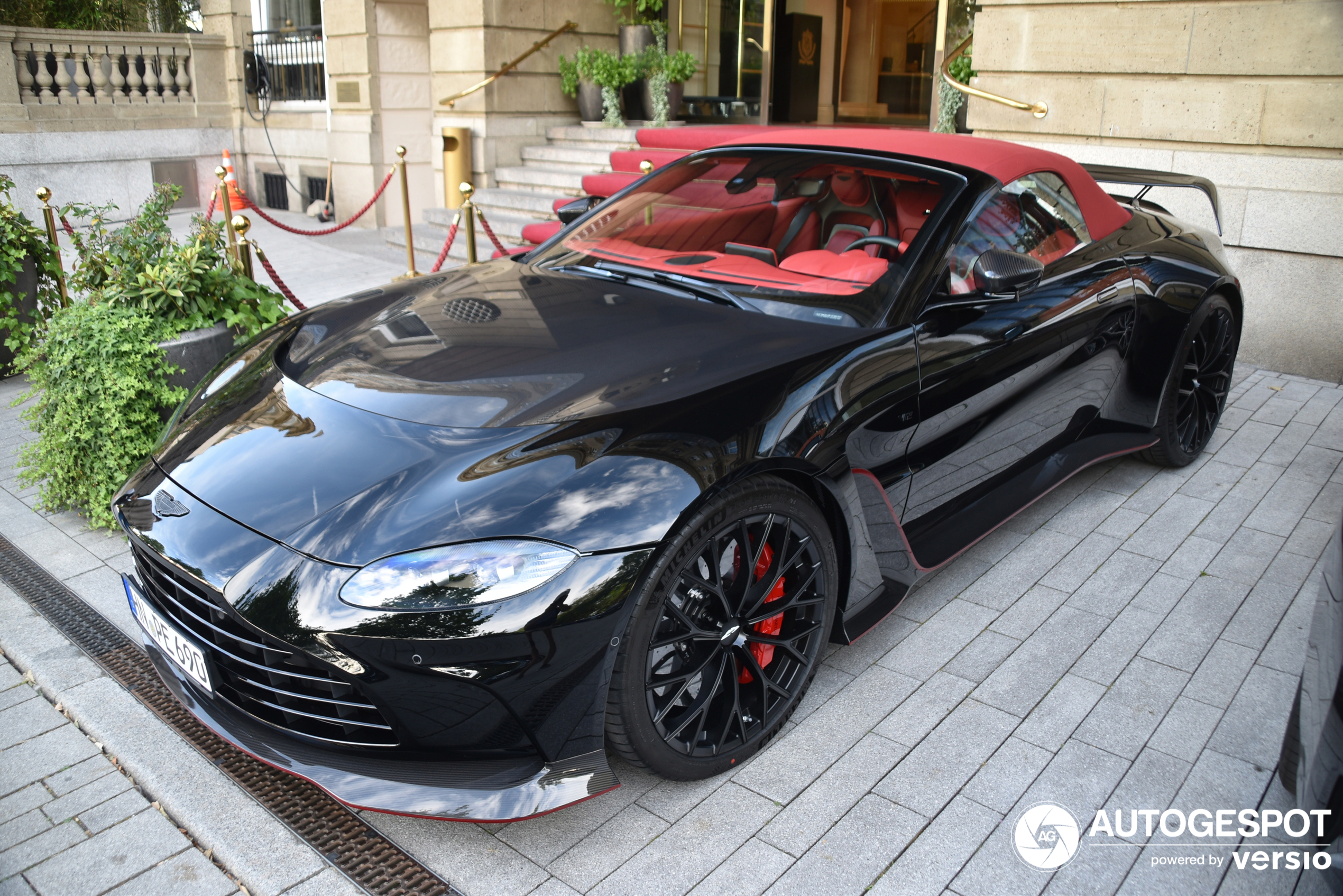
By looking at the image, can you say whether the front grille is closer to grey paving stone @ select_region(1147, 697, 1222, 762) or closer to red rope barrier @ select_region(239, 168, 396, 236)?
grey paving stone @ select_region(1147, 697, 1222, 762)

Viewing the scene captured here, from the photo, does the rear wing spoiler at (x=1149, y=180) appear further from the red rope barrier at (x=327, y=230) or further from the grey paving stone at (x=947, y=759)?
the red rope barrier at (x=327, y=230)

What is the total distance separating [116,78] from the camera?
14.2 metres

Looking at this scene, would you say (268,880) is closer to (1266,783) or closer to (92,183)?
(1266,783)

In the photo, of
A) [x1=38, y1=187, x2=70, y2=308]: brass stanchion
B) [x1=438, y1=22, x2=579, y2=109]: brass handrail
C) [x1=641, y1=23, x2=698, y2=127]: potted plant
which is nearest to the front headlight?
[x1=38, y1=187, x2=70, y2=308]: brass stanchion

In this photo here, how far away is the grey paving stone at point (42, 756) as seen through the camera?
267 centimetres

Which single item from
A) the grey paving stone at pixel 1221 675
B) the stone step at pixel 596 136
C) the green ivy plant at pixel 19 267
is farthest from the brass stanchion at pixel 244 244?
the stone step at pixel 596 136

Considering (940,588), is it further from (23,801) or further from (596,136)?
(596,136)

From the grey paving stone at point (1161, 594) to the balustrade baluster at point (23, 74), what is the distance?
14982 millimetres

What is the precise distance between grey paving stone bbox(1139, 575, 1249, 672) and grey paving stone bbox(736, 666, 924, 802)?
0.77m

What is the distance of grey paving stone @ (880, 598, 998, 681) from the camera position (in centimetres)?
319

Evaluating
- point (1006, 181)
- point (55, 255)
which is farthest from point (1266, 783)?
point (55, 255)

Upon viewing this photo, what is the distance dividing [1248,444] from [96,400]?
5420 mm

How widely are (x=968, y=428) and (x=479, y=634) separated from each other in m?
1.80

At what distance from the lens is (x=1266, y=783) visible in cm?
266
